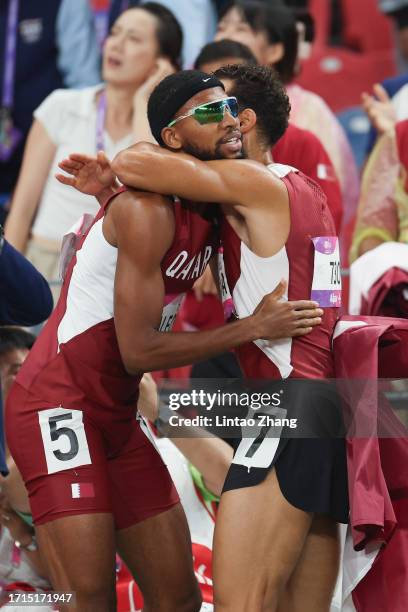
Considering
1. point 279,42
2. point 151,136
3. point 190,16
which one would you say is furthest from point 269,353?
point 190,16

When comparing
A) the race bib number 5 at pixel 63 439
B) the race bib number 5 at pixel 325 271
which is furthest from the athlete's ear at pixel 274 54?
the race bib number 5 at pixel 63 439

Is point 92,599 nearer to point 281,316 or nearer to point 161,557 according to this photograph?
point 161,557

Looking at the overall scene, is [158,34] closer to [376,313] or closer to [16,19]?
[16,19]

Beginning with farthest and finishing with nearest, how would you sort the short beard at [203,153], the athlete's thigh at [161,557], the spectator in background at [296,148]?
the spectator in background at [296,148]
the athlete's thigh at [161,557]
the short beard at [203,153]

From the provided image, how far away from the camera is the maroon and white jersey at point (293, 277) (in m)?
3.25

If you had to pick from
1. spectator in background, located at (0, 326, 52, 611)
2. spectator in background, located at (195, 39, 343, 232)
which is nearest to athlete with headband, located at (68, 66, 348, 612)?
spectator in background, located at (0, 326, 52, 611)

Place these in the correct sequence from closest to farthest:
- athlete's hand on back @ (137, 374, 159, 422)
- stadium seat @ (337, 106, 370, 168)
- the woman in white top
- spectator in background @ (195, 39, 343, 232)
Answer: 1. athlete's hand on back @ (137, 374, 159, 422)
2. spectator in background @ (195, 39, 343, 232)
3. the woman in white top
4. stadium seat @ (337, 106, 370, 168)

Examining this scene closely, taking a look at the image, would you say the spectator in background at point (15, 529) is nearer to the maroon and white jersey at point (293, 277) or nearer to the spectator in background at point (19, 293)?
the spectator in background at point (19, 293)

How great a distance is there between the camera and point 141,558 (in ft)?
11.6

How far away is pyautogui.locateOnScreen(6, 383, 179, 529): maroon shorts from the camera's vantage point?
3.32 m

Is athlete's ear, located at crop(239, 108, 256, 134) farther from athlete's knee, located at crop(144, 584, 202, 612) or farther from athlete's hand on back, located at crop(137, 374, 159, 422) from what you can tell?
athlete's knee, located at crop(144, 584, 202, 612)

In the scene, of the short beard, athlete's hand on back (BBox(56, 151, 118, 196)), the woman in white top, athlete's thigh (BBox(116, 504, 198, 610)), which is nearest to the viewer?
the short beard

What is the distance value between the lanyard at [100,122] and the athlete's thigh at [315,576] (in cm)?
261

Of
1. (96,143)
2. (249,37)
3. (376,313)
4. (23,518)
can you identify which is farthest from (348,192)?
(23,518)
